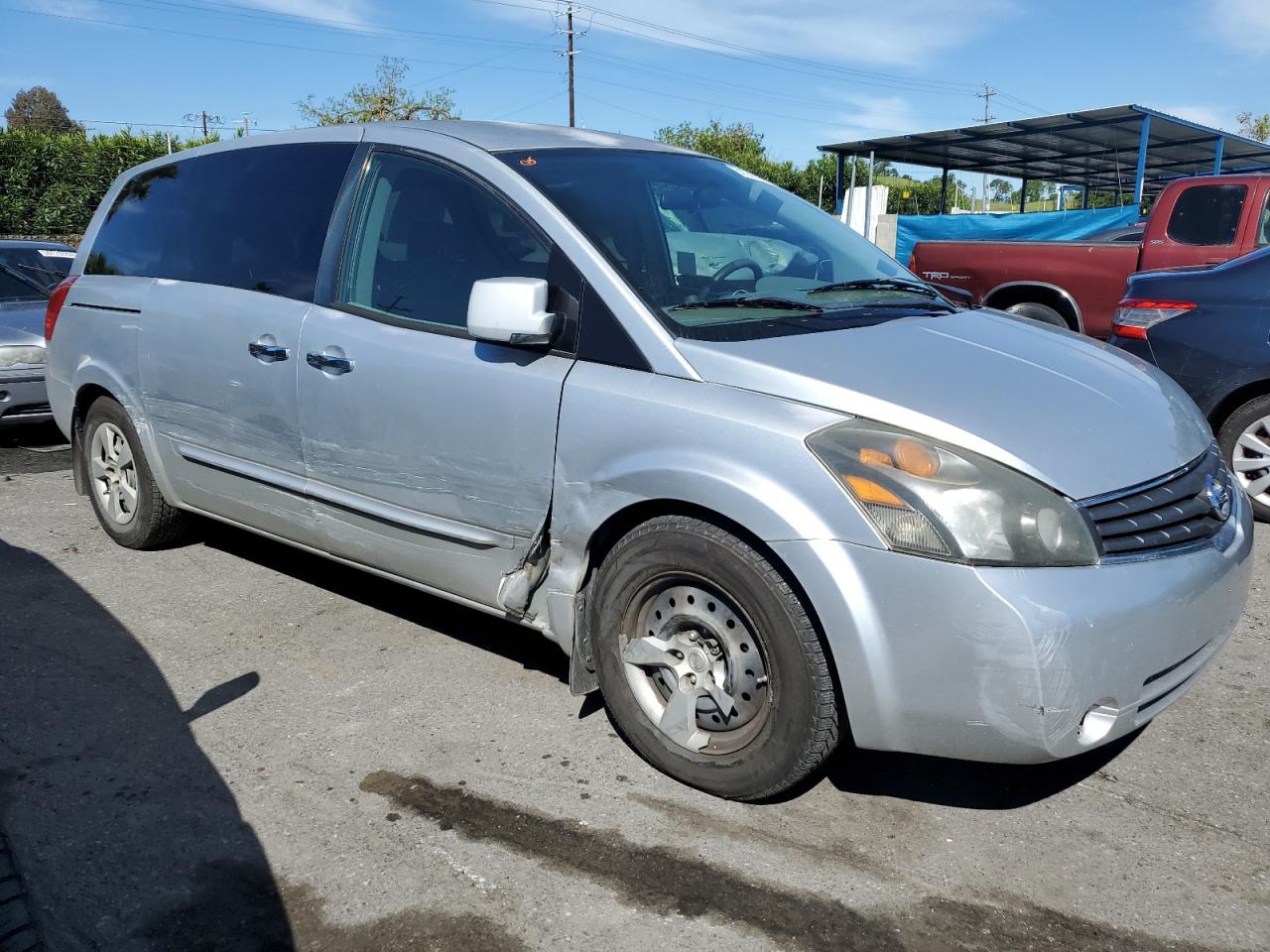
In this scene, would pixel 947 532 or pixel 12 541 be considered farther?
pixel 12 541

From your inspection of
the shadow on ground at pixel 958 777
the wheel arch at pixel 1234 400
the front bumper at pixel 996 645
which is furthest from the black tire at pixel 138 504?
the wheel arch at pixel 1234 400

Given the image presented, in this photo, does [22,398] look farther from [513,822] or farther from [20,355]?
[513,822]

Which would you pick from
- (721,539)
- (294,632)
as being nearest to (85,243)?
(294,632)

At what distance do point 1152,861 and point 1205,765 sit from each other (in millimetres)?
623

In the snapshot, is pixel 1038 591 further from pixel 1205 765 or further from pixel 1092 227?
pixel 1092 227

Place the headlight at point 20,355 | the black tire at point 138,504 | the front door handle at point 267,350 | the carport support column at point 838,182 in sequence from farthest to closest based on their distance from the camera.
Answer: the carport support column at point 838,182 → the headlight at point 20,355 → the black tire at point 138,504 → the front door handle at point 267,350

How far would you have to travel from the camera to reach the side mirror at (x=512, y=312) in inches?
124

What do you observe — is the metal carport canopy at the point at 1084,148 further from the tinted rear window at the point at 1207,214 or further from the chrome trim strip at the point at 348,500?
the chrome trim strip at the point at 348,500

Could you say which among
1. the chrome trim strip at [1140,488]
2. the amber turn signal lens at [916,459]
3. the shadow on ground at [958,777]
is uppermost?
the amber turn signal lens at [916,459]

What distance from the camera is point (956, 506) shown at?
8.52 ft

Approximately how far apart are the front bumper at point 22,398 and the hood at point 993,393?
21.8 feet

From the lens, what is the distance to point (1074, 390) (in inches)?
122

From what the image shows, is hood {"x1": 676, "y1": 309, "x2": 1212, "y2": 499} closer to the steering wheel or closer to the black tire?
the steering wheel

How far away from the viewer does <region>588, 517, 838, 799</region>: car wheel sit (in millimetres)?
2775
